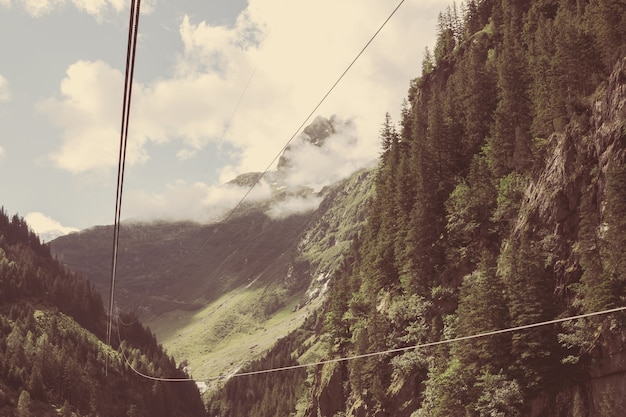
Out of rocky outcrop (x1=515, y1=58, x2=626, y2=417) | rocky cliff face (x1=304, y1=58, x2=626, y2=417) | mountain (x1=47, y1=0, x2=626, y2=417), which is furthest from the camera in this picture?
mountain (x1=47, y1=0, x2=626, y2=417)

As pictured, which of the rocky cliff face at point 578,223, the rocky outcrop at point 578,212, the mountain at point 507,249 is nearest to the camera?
the rocky outcrop at point 578,212

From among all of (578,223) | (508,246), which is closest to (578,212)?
(578,223)

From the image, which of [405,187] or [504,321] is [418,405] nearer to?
[504,321]

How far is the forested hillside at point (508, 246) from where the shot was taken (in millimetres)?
42406

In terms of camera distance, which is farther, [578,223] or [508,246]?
[508,246]

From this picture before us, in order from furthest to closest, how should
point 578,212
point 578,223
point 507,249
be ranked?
1. point 507,249
2. point 578,212
3. point 578,223

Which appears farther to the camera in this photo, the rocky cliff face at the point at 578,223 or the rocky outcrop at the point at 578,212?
the rocky cliff face at the point at 578,223

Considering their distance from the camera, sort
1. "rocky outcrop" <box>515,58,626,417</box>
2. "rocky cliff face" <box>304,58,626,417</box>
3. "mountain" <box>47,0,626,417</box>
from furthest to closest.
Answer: "mountain" <box>47,0,626,417</box> → "rocky cliff face" <box>304,58,626,417</box> → "rocky outcrop" <box>515,58,626,417</box>

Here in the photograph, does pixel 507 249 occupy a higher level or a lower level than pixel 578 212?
lower

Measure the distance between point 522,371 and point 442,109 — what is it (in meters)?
50.1

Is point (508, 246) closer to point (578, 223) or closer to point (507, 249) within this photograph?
point (507, 249)

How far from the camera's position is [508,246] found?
53.8 metres

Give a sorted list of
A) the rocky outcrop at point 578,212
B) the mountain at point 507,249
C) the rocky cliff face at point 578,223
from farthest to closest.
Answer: the mountain at point 507,249
the rocky cliff face at point 578,223
the rocky outcrop at point 578,212

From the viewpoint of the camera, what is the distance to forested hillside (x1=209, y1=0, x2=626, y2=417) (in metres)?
42.4
